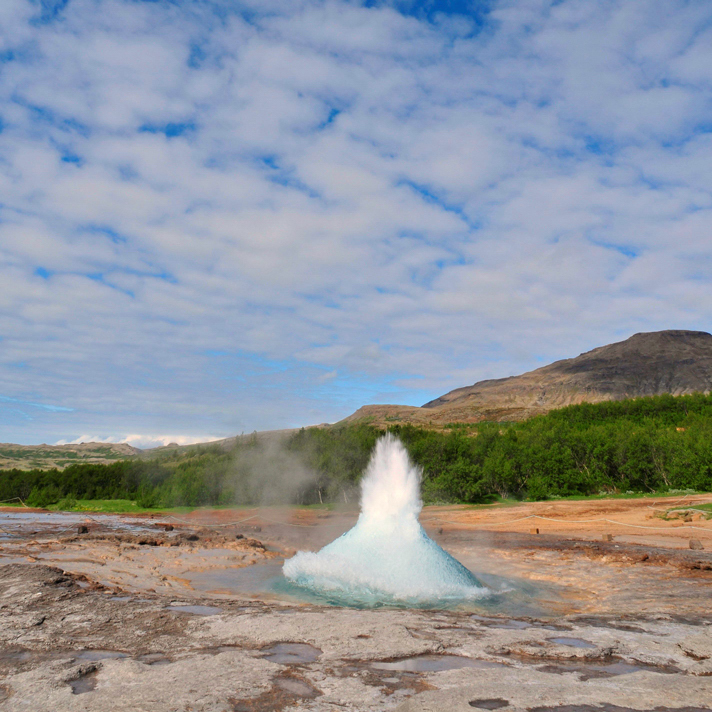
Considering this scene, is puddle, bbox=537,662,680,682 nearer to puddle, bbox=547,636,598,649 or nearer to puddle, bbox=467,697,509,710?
puddle, bbox=547,636,598,649

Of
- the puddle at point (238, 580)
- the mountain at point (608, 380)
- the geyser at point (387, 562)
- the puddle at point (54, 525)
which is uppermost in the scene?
the mountain at point (608, 380)

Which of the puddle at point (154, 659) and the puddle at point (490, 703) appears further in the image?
the puddle at point (154, 659)

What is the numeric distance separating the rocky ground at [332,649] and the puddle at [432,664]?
3 cm

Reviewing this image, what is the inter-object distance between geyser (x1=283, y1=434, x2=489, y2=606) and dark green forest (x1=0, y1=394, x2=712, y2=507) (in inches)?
1202

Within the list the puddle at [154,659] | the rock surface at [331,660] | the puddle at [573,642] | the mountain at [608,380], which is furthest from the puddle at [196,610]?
the mountain at [608,380]

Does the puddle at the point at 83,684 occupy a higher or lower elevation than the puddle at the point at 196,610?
higher

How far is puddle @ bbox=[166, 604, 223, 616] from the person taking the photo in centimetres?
754

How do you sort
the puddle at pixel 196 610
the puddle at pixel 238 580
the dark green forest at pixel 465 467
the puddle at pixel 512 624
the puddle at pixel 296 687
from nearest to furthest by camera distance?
the puddle at pixel 296 687 → the puddle at pixel 512 624 → the puddle at pixel 196 610 → the puddle at pixel 238 580 → the dark green forest at pixel 465 467

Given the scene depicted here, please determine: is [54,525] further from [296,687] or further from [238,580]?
[296,687]

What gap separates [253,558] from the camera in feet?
49.8

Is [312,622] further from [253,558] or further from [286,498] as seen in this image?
[286,498]

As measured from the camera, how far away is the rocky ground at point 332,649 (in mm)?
4234

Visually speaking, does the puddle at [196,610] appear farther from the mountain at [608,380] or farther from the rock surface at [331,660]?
the mountain at [608,380]

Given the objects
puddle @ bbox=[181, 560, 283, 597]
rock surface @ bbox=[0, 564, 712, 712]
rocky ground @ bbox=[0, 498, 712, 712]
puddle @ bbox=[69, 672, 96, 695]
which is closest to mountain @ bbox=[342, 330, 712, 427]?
puddle @ bbox=[181, 560, 283, 597]
